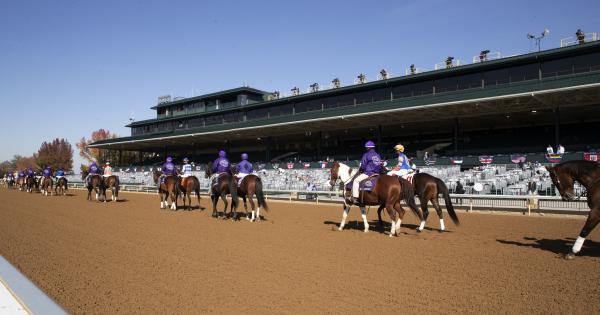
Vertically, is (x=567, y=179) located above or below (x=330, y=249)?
above

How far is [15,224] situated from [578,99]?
97.3 feet

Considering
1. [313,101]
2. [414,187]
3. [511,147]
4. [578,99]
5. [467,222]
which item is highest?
[313,101]

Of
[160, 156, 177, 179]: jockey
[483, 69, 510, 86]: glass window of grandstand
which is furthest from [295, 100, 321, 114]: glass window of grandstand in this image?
[160, 156, 177, 179]: jockey

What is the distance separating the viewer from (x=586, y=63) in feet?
94.8

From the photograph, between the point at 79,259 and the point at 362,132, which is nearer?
the point at 79,259

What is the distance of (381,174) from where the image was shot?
10.8 m

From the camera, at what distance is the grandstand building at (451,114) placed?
2589 centimetres

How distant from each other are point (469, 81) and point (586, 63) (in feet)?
26.6

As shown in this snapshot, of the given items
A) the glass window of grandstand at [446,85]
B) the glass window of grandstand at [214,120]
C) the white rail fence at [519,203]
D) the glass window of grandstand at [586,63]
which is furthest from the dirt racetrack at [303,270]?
the glass window of grandstand at [214,120]

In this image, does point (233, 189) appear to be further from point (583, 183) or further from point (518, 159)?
point (518, 159)

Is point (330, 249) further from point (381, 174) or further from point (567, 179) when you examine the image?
point (567, 179)

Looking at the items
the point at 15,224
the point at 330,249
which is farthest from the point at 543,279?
the point at 15,224

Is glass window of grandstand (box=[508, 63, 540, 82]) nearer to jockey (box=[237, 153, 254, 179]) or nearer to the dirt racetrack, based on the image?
the dirt racetrack

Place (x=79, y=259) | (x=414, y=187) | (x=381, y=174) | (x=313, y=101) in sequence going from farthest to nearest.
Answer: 1. (x=313, y=101)
2. (x=414, y=187)
3. (x=381, y=174)
4. (x=79, y=259)
